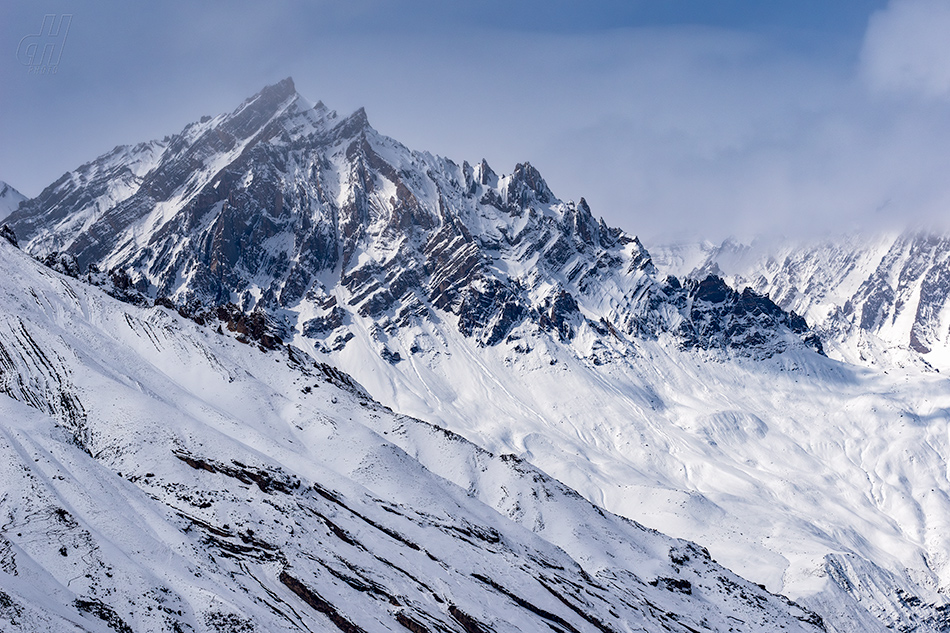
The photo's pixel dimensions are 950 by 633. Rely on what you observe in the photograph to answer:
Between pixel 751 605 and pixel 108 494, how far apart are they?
76153mm

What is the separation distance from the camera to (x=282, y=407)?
371ft

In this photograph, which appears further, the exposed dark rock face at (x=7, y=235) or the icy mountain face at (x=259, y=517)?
the exposed dark rock face at (x=7, y=235)

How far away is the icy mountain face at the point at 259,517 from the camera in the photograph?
4044 centimetres

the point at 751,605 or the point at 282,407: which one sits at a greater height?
the point at 751,605

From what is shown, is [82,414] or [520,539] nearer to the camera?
[82,414]

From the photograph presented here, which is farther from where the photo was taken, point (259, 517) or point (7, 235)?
point (7, 235)

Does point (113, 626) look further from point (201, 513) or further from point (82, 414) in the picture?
point (82, 414)

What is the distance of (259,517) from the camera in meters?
54.9

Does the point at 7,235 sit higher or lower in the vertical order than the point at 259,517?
higher

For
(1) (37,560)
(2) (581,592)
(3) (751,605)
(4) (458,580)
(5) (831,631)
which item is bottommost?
(1) (37,560)

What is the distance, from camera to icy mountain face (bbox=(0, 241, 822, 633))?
4044 cm

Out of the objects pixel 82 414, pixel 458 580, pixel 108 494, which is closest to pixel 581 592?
pixel 458 580

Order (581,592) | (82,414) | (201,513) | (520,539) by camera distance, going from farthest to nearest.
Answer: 1. (520,539)
2. (82,414)
3. (581,592)
4. (201,513)

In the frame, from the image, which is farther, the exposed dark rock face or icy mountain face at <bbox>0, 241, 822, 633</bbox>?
the exposed dark rock face
